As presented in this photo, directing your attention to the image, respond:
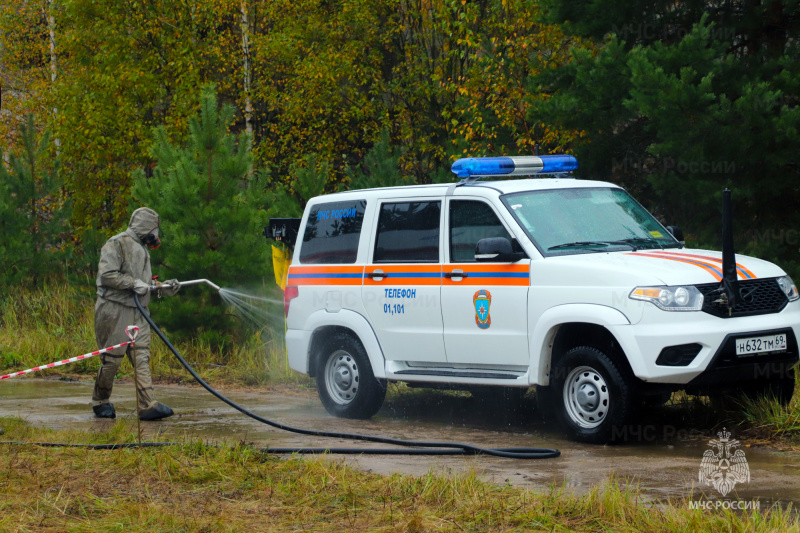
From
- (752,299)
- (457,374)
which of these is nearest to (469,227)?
(457,374)

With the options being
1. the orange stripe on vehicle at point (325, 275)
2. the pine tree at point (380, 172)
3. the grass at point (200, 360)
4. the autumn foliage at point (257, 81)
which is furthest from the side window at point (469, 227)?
the autumn foliage at point (257, 81)

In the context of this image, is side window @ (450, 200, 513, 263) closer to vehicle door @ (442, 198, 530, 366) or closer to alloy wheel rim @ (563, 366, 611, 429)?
vehicle door @ (442, 198, 530, 366)

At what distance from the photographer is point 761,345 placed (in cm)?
734

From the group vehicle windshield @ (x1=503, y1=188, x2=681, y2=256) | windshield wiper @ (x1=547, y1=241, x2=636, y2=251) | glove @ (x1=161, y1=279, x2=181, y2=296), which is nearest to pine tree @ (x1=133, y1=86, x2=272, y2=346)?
glove @ (x1=161, y1=279, x2=181, y2=296)

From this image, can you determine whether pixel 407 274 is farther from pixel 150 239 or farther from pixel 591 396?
pixel 150 239

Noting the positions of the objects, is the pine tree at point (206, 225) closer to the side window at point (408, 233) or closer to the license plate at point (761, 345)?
the side window at point (408, 233)

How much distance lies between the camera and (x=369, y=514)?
5.49 meters

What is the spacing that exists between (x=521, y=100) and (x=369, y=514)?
11.8 meters

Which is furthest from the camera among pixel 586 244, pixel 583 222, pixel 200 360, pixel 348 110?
pixel 348 110

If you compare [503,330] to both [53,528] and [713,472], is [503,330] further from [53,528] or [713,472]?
[53,528]

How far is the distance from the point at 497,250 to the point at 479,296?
551 mm

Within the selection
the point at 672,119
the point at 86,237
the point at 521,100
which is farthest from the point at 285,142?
the point at 672,119

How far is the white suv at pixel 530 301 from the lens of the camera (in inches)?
285

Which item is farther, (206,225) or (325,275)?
(206,225)
